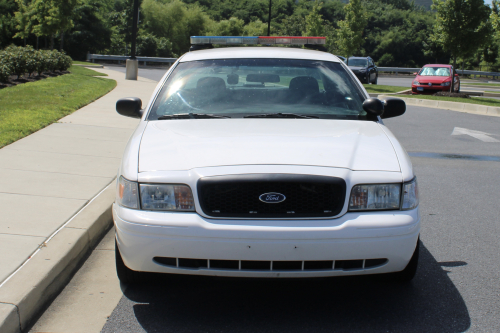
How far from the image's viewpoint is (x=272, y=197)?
10.3 feet

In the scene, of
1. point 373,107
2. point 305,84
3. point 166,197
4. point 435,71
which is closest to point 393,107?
point 373,107

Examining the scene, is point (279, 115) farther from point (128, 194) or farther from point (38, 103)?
point (38, 103)

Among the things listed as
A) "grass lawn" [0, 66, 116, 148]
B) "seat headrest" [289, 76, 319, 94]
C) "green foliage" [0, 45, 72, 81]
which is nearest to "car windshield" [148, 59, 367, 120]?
"seat headrest" [289, 76, 319, 94]

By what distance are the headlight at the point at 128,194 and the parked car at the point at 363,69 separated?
2968cm

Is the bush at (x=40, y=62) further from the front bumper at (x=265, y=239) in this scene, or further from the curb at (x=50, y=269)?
the front bumper at (x=265, y=239)

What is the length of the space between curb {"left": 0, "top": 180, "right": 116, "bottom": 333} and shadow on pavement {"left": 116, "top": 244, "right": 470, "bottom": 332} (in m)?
0.52

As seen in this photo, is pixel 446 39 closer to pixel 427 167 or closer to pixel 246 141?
pixel 427 167

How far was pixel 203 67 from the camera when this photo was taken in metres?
4.86

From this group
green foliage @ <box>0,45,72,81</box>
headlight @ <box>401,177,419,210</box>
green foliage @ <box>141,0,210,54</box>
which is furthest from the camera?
green foliage @ <box>141,0,210,54</box>

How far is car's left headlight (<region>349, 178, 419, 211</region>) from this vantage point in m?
3.19

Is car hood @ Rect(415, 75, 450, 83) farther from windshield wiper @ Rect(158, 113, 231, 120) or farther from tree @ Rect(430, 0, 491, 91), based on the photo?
windshield wiper @ Rect(158, 113, 231, 120)

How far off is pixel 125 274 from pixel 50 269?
1.62ft

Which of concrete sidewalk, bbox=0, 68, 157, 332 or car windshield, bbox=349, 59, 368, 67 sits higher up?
car windshield, bbox=349, 59, 368, 67

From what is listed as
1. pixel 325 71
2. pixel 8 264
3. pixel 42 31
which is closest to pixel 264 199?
pixel 8 264
